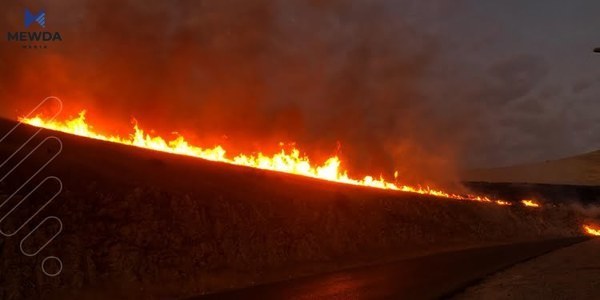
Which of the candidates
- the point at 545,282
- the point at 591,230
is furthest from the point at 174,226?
the point at 591,230

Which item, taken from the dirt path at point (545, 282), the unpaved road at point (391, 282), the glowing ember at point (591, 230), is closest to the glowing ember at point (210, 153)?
the unpaved road at point (391, 282)

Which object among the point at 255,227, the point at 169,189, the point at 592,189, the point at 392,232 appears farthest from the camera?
the point at 592,189

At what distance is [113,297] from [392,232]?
2474 centimetres

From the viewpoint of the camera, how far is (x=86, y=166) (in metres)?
24.2

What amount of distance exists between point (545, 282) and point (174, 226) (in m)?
18.1

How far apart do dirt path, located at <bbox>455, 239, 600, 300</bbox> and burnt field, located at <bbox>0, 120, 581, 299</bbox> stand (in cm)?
938

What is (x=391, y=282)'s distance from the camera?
21562 mm

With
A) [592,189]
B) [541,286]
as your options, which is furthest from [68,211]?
[592,189]

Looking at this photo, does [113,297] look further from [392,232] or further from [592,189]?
[592,189]

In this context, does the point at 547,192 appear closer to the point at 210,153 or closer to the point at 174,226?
the point at 210,153

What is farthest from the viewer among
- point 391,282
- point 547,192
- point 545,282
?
point 547,192

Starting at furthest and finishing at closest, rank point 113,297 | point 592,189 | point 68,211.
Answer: point 592,189
point 68,211
point 113,297

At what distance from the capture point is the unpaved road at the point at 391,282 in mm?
18734

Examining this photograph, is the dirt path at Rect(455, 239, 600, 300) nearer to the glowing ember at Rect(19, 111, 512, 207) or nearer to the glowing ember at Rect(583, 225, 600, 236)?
the glowing ember at Rect(19, 111, 512, 207)
